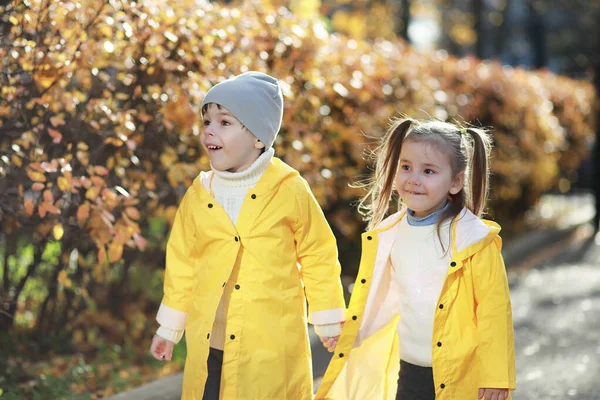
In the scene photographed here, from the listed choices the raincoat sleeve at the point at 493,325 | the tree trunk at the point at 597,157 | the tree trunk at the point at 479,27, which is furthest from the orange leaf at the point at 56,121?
the tree trunk at the point at 479,27

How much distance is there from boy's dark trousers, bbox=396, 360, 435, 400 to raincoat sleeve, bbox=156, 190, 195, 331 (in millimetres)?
814

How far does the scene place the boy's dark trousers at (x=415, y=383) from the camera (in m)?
3.37

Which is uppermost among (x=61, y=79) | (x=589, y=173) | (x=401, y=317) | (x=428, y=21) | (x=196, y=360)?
(x=428, y=21)

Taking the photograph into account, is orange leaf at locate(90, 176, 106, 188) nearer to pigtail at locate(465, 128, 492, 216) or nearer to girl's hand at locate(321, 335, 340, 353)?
girl's hand at locate(321, 335, 340, 353)

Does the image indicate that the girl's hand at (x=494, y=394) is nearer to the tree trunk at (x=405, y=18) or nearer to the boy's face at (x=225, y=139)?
the boy's face at (x=225, y=139)

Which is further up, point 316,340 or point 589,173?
point 589,173

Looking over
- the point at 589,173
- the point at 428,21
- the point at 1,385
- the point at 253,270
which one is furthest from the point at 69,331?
the point at 428,21

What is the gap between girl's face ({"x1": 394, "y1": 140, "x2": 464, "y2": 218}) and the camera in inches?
131

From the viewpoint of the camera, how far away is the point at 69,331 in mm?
5668

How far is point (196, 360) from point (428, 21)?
110ft

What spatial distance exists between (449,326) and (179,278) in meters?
0.97

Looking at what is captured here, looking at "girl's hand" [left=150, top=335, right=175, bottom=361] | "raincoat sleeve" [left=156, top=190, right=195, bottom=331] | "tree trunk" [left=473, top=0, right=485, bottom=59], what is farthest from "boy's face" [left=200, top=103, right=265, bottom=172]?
"tree trunk" [left=473, top=0, right=485, bottom=59]

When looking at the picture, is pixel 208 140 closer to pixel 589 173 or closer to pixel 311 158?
pixel 311 158

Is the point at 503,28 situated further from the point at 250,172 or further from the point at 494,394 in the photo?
the point at 494,394
